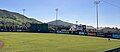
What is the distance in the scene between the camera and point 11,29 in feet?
332

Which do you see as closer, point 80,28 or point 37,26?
point 37,26

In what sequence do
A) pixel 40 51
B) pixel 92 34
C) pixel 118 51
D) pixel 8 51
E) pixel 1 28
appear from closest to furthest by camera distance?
pixel 118 51
pixel 8 51
pixel 40 51
pixel 92 34
pixel 1 28

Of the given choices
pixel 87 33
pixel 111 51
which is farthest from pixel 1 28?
pixel 111 51

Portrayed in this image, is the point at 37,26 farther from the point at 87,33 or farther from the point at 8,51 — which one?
the point at 8,51

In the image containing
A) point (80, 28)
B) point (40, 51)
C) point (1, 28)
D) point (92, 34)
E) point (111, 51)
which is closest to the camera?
point (111, 51)

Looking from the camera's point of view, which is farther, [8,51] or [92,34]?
[92,34]

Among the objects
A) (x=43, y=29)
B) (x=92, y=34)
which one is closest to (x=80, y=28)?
(x=43, y=29)

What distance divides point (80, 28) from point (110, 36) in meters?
35.5

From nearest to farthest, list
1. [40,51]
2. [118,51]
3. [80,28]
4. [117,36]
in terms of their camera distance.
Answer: [118,51] → [40,51] → [117,36] → [80,28]

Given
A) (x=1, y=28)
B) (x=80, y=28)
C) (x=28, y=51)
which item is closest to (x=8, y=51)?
(x=28, y=51)

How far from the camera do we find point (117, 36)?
75125mm

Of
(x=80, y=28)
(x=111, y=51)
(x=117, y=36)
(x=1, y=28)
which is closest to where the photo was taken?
(x=111, y=51)

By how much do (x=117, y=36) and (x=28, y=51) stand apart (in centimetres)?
5379

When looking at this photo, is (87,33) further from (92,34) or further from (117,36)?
(117,36)
